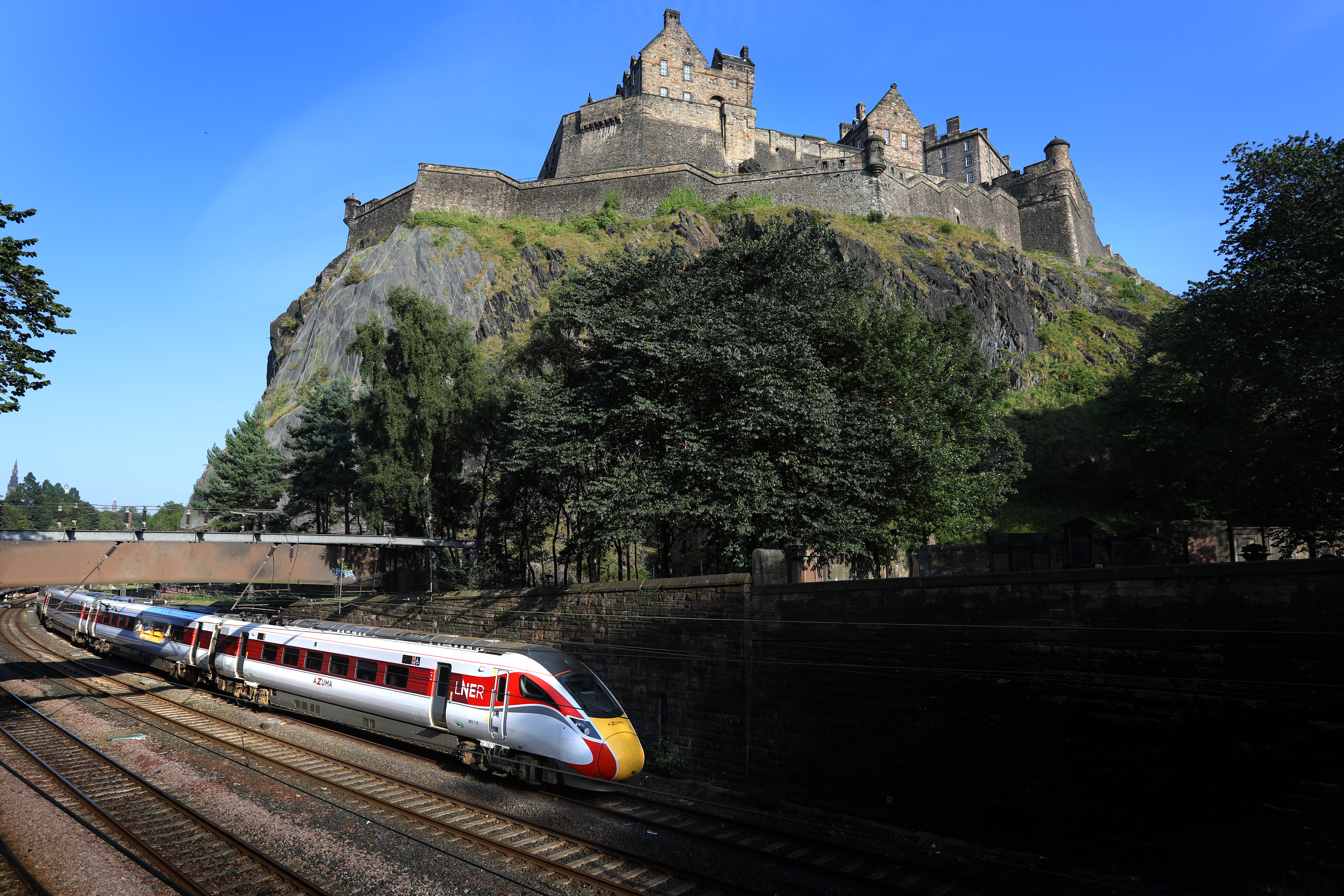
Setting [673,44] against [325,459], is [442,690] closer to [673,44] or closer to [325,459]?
[325,459]

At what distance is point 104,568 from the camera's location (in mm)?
28312

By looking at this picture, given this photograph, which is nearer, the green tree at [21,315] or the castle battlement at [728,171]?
the green tree at [21,315]

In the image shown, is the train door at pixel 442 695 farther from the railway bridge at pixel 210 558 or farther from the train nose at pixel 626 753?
the railway bridge at pixel 210 558

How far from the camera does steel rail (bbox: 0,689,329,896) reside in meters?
9.98

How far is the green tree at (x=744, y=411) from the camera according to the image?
1867 centimetres

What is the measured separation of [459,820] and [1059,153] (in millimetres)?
86640

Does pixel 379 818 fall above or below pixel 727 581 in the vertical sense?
below

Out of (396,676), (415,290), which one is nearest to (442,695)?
(396,676)

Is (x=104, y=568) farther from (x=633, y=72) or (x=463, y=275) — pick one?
(x=633, y=72)

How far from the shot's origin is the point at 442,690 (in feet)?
51.5

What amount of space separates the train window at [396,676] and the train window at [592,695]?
421 cm

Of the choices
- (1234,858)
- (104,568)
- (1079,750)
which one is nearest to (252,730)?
(104,568)

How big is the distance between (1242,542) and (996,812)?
53.1 ft

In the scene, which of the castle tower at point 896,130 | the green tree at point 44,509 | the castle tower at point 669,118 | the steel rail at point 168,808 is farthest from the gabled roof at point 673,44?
the green tree at point 44,509
